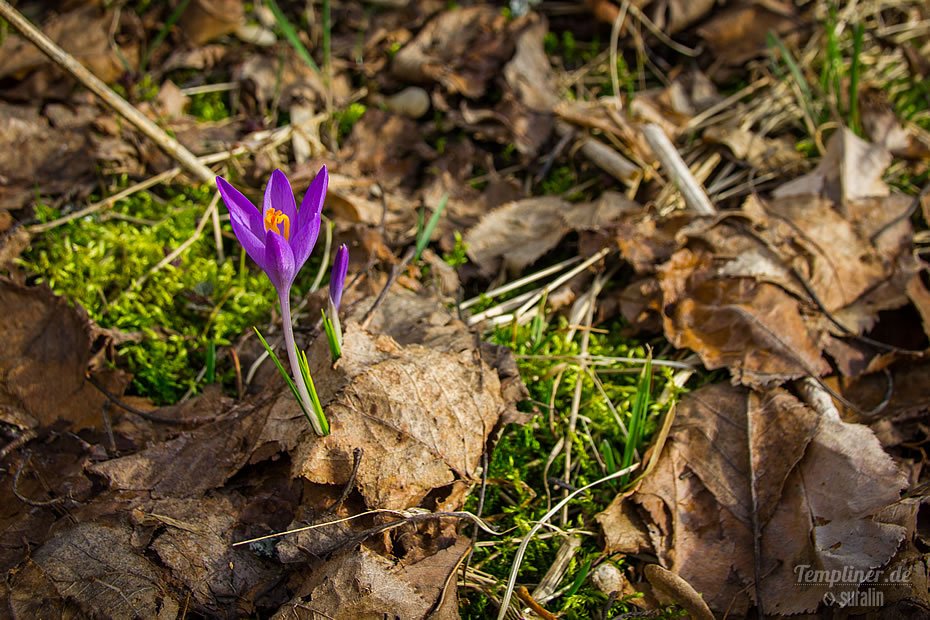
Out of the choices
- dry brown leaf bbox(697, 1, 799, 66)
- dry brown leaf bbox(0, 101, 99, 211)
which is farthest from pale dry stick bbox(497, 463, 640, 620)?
dry brown leaf bbox(697, 1, 799, 66)

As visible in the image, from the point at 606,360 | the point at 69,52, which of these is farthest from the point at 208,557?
the point at 69,52

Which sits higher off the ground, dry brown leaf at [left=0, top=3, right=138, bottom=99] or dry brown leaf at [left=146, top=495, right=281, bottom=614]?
dry brown leaf at [left=0, top=3, right=138, bottom=99]

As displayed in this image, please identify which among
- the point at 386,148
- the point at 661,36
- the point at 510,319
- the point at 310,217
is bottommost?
the point at 510,319

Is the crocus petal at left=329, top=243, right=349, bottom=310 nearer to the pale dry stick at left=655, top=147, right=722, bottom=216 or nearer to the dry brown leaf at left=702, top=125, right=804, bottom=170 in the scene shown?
the pale dry stick at left=655, top=147, right=722, bottom=216

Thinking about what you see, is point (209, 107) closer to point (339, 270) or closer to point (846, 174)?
point (339, 270)

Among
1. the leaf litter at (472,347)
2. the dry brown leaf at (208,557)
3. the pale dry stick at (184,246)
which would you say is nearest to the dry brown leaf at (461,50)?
the leaf litter at (472,347)

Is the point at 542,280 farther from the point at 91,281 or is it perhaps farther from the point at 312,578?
the point at 91,281

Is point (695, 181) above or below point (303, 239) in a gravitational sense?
below
